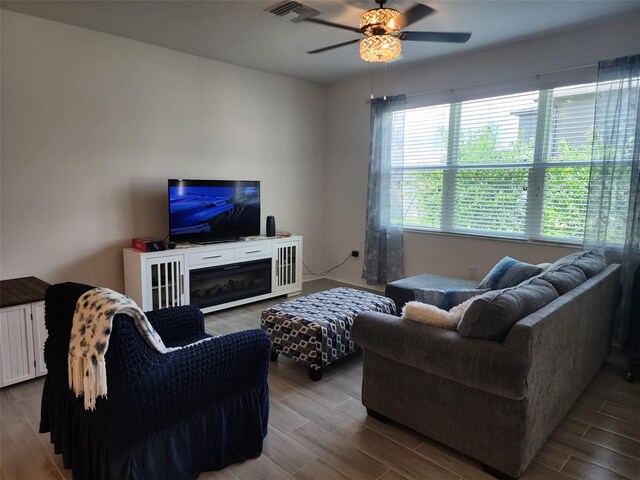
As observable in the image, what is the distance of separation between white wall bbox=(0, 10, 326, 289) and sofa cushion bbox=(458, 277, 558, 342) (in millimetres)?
3300

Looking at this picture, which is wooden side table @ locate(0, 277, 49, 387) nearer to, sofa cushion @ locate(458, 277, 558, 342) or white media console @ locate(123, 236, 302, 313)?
white media console @ locate(123, 236, 302, 313)

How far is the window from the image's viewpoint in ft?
12.0

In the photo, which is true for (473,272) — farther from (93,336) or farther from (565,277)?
(93,336)

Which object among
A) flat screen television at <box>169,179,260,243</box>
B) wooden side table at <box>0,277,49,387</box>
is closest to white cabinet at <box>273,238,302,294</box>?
flat screen television at <box>169,179,260,243</box>

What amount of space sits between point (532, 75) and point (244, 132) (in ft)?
9.89

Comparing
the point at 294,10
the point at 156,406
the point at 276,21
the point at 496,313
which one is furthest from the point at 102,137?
the point at 496,313

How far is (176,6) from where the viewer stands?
10.1 ft

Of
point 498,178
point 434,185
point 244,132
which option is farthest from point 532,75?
point 244,132

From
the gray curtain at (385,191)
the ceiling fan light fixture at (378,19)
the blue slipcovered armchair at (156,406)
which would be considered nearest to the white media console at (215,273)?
the gray curtain at (385,191)

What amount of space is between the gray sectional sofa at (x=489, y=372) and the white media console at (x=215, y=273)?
221cm

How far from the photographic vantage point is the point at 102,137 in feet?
12.2

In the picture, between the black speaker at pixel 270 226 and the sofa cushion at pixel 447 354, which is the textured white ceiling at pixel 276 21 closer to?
the black speaker at pixel 270 226

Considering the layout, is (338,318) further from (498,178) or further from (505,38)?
(505,38)

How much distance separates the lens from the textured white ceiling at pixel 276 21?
3.04m
